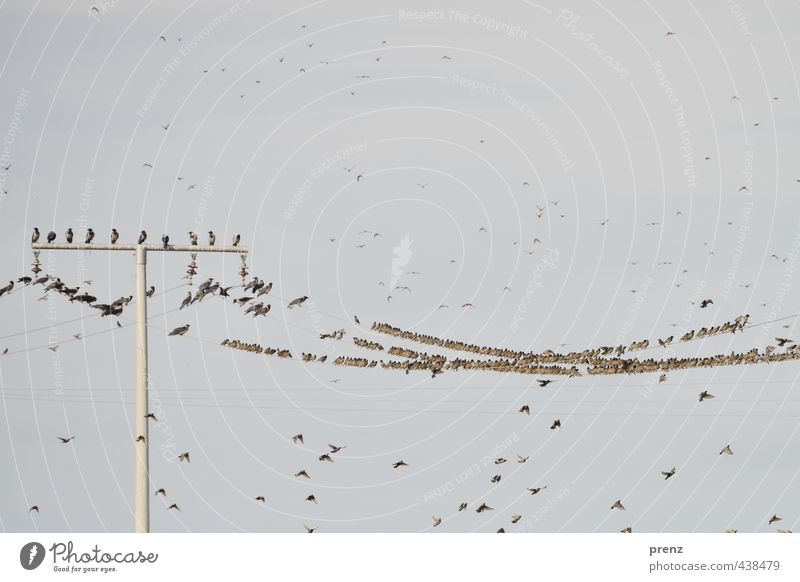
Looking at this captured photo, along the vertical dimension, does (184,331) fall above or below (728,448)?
above

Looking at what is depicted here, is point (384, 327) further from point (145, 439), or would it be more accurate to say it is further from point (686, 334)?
point (145, 439)

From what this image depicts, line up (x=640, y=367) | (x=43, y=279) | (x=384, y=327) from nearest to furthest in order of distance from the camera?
(x=43, y=279), (x=640, y=367), (x=384, y=327)

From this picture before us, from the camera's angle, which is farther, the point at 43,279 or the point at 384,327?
the point at 384,327

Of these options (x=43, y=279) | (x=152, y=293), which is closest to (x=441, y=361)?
(x=152, y=293)
